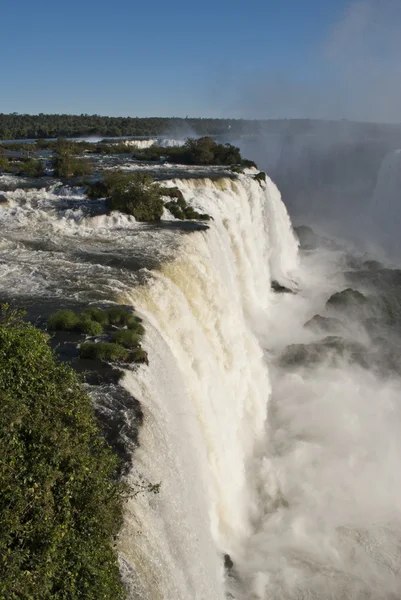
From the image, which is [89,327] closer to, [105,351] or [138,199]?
[105,351]

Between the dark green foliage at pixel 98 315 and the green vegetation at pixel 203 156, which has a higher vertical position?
the green vegetation at pixel 203 156

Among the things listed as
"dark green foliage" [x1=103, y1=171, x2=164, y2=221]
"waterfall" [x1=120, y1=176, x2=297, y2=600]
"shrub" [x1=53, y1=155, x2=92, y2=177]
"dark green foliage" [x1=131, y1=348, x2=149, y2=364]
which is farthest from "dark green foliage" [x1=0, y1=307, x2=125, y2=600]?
"shrub" [x1=53, y1=155, x2=92, y2=177]

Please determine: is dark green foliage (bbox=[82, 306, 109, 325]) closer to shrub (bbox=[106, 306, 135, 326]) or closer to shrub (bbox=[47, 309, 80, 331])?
shrub (bbox=[106, 306, 135, 326])

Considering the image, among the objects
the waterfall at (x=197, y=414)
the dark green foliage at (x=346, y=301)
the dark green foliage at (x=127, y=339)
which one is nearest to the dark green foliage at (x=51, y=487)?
the waterfall at (x=197, y=414)

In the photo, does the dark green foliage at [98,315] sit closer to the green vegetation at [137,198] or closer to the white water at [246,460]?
the white water at [246,460]

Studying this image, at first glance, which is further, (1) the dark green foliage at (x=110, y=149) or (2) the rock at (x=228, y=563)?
(1) the dark green foliage at (x=110, y=149)

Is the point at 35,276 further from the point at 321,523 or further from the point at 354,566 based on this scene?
the point at 354,566
